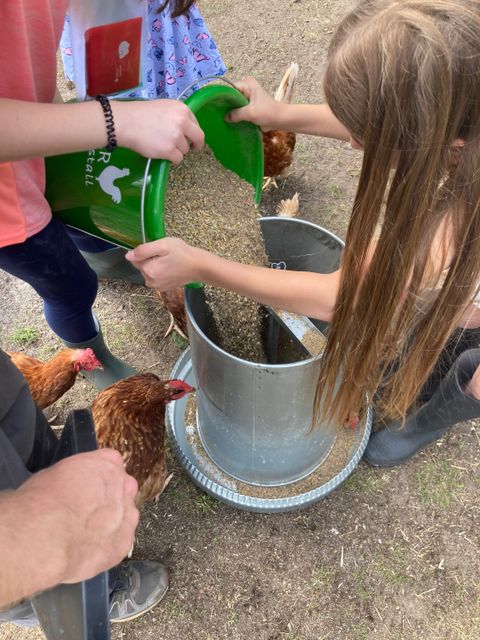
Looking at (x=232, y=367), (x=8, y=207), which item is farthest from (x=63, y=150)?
(x=232, y=367)

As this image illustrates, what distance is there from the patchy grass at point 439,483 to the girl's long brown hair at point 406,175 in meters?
0.72

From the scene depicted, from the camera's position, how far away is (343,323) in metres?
1.18

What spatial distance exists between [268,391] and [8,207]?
2.48 feet

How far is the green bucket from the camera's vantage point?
1065 mm

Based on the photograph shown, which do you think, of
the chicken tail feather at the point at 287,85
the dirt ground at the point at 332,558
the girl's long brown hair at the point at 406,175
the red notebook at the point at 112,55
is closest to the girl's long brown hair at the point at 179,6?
the red notebook at the point at 112,55

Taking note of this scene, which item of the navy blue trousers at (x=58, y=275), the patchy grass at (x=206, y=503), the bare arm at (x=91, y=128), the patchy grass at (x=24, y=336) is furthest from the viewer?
the patchy grass at (x=24, y=336)

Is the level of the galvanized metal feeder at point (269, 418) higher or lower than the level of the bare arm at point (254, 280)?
lower

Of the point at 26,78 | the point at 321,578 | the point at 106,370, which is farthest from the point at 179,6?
the point at 321,578

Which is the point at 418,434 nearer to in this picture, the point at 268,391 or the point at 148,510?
the point at 268,391

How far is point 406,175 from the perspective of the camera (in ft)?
3.07

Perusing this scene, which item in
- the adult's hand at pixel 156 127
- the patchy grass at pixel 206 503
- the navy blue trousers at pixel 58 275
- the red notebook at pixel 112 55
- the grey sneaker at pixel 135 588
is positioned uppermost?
the red notebook at pixel 112 55

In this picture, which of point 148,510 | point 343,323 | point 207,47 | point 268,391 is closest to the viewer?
point 343,323

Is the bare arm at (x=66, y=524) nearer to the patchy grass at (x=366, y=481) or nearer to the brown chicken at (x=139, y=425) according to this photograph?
the brown chicken at (x=139, y=425)

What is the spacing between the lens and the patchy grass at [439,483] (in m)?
1.77
